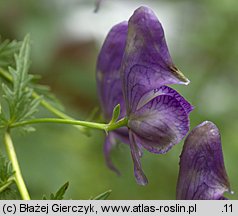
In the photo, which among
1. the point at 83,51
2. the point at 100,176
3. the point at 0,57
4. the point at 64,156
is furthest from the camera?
the point at 83,51

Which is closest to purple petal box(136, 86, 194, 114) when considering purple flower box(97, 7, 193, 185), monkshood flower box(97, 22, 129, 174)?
purple flower box(97, 7, 193, 185)

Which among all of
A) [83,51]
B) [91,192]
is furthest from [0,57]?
[83,51]

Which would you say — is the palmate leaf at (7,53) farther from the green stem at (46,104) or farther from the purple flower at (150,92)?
the purple flower at (150,92)

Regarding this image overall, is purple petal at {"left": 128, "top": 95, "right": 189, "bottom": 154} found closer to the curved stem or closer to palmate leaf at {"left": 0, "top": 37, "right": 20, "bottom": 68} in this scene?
the curved stem

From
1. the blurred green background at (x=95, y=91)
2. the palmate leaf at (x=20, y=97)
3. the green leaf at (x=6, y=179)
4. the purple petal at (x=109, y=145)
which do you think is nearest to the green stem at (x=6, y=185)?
the green leaf at (x=6, y=179)

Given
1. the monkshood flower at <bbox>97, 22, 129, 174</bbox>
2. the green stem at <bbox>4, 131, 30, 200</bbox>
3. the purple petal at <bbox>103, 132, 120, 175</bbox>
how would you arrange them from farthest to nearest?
the purple petal at <bbox>103, 132, 120, 175</bbox> < the monkshood flower at <bbox>97, 22, 129, 174</bbox> < the green stem at <bbox>4, 131, 30, 200</bbox>

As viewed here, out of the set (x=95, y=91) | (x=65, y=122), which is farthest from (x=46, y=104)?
(x=95, y=91)

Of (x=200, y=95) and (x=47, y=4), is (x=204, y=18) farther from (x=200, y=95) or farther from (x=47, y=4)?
(x=47, y=4)

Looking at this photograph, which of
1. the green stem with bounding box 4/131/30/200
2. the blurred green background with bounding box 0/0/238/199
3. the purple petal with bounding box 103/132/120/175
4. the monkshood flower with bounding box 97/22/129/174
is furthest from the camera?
the blurred green background with bounding box 0/0/238/199

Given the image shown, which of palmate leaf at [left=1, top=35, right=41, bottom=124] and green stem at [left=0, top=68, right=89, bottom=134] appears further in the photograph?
green stem at [left=0, top=68, right=89, bottom=134]
